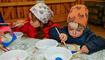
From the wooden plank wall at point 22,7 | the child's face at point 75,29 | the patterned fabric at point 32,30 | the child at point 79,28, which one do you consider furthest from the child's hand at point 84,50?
the wooden plank wall at point 22,7

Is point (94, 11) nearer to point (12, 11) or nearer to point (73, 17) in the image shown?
point (12, 11)

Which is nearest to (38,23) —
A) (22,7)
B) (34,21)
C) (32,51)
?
(34,21)

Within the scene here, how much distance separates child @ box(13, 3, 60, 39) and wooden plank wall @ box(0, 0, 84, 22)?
0.99 m

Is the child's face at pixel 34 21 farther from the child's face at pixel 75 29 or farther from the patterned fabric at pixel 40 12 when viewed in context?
the child's face at pixel 75 29

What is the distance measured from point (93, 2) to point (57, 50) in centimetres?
254

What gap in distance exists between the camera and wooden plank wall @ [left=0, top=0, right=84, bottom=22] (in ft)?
6.90

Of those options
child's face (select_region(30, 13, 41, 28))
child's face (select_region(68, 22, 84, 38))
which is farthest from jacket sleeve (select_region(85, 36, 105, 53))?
child's face (select_region(30, 13, 41, 28))

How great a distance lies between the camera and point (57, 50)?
0.75 m

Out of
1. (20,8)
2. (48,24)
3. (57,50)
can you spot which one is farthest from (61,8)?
(57,50)

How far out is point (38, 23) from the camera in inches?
45.9

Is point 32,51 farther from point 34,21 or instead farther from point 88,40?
point 88,40

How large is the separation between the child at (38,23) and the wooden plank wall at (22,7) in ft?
3.24

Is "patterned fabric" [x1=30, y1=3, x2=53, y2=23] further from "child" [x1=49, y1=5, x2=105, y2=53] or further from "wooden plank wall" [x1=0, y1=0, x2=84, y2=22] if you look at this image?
"wooden plank wall" [x1=0, y1=0, x2=84, y2=22]

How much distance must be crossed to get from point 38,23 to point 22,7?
1.20 metres
